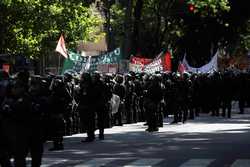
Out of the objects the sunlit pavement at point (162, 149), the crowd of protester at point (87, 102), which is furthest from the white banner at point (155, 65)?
the sunlit pavement at point (162, 149)

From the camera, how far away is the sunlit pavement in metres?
15.8

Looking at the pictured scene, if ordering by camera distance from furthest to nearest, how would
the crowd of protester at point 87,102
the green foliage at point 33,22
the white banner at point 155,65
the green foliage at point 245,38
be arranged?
the green foliage at point 245,38 < the green foliage at point 33,22 < the white banner at point 155,65 < the crowd of protester at point 87,102

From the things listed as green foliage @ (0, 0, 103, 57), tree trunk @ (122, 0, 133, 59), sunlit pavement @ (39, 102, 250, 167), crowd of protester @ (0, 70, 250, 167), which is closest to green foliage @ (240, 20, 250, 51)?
green foliage @ (0, 0, 103, 57)

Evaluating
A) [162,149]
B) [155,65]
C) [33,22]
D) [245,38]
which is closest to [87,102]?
[162,149]

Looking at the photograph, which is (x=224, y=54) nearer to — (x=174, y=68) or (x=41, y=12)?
(x=174, y=68)

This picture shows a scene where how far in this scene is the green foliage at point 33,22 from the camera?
4419 cm

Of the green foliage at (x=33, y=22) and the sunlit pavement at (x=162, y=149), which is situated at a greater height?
the green foliage at (x=33, y=22)

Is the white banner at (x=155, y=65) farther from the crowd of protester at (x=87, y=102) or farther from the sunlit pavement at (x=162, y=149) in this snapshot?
the sunlit pavement at (x=162, y=149)

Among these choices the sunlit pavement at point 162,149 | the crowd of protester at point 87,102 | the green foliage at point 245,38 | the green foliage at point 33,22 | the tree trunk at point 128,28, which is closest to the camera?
the crowd of protester at point 87,102

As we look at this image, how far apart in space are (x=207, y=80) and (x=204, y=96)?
67 centimetres

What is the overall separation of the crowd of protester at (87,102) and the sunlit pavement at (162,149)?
599 mm

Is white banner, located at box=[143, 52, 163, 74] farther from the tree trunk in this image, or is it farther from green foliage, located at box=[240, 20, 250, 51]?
green foliage, located at box=[240, 20, 250, 51]

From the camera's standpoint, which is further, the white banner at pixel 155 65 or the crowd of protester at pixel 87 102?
the white banner at pixel 155 65

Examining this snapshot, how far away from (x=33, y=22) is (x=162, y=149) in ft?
89.2
